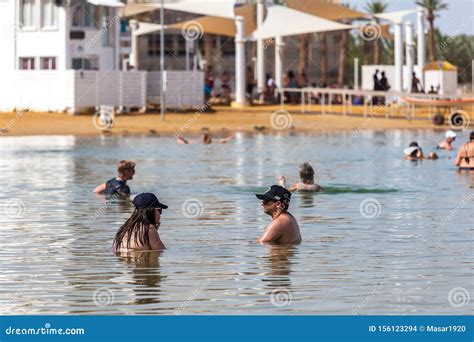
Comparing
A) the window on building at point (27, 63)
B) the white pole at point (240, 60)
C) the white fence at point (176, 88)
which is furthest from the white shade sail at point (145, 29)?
the window on building at point (27, 63)

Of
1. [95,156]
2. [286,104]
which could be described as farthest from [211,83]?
[95,156]

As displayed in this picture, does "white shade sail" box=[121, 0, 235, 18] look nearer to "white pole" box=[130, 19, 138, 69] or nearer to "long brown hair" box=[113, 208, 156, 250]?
"white pole" box=[130, 19, 138, 69]
